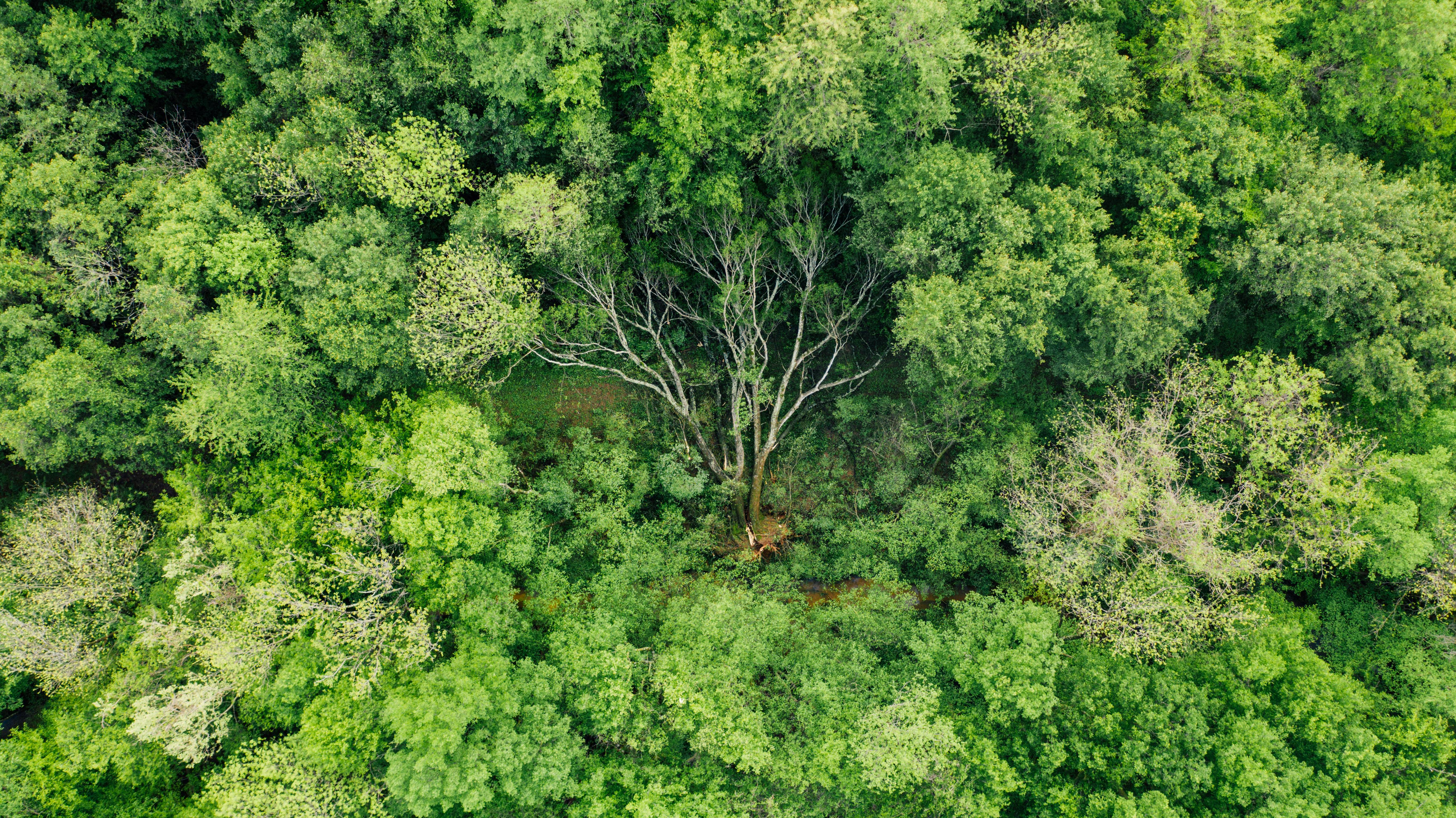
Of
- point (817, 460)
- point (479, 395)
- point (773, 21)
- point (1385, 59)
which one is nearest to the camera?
point (773, 21)

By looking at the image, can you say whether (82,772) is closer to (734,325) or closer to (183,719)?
(183,719)

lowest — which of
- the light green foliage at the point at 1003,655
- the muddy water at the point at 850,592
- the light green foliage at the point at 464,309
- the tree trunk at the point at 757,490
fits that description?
the light green foliage at the point at 1003,655

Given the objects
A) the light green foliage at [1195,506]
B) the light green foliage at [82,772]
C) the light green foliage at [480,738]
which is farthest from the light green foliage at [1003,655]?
the light green foliage at [82,772]

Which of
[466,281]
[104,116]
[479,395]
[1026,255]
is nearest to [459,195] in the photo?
[466,281]

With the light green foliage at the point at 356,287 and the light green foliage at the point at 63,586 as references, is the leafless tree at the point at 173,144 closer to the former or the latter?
the light green foliage at the point at 356,287

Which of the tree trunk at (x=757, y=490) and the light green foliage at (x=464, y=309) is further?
the tree trunk at (x=757, y=490)

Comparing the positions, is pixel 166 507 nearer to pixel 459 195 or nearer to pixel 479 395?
pixel 479 395
